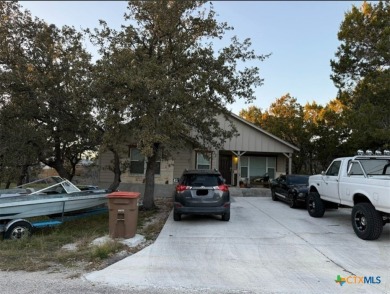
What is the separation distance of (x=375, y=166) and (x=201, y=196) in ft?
16.4

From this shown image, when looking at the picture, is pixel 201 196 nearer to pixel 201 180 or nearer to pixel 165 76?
pixel 201 180

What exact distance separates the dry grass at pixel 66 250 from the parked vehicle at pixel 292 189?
20.2 feet

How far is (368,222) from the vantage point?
8234mm

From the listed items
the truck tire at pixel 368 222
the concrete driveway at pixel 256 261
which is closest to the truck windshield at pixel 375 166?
the truck tire at pixel 368 222

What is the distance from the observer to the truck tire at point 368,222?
8.19 m

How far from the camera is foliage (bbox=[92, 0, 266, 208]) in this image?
413 inches

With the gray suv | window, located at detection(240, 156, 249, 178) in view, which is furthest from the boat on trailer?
window, located at detection(240, 156, 249, 178)

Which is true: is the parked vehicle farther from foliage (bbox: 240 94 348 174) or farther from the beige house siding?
foliage (bbox: 240 94 348 174)

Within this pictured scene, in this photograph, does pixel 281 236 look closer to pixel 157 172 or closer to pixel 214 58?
pixel 214 58

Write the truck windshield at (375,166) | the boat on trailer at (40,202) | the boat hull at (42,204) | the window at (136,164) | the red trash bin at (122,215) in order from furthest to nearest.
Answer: the window at (136,164)
the truck windshield at (375,166)
the boat hull at (42,204)
the boat on trailer at (40,202)
the red trash bin at (122,215)

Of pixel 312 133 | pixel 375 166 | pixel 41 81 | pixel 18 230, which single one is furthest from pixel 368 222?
pixel 312 133

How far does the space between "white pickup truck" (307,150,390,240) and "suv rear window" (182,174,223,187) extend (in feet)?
11.3

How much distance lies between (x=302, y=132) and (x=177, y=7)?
1820 cm

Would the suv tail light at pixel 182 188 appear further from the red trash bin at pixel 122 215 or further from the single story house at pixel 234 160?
the single story house at pixel 234 160
